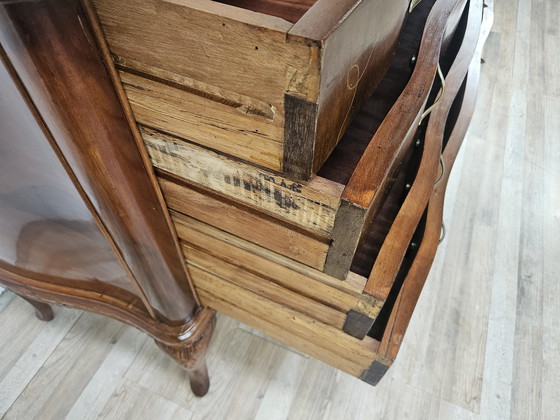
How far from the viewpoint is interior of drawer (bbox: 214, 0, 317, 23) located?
420 mm

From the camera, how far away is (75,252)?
0.65 m

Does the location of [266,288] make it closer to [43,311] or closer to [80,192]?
[80,192]

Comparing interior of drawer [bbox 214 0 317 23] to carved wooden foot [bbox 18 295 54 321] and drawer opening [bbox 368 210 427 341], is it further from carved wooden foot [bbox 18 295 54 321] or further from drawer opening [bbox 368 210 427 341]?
carved wooden foot [bbox 18 295 54 321]

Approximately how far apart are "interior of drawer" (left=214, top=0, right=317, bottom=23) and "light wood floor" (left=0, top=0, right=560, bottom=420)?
33.9 inches

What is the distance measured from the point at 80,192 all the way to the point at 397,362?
2.92 ft

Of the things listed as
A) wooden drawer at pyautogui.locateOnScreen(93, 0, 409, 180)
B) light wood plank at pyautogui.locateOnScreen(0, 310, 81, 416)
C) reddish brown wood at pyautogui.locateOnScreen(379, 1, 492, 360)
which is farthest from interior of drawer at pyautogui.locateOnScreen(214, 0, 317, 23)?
light wood plank at pyautogui.locateOnScreen(0, 310, 81, 416)

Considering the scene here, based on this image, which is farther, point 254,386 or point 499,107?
point 499,107

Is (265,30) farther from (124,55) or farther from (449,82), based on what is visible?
(449,82)

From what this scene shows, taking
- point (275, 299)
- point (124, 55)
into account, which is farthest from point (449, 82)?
point (124, 55)

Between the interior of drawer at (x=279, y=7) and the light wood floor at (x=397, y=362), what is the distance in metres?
0.86

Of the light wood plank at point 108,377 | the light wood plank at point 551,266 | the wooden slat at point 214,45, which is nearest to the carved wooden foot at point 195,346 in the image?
the light wood plank at point 108,377

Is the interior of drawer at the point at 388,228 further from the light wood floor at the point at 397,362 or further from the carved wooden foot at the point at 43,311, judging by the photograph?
the carved wooden foot at the point at 43,311

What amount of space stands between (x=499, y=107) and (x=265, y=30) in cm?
170

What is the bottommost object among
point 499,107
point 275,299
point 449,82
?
point 499,107
